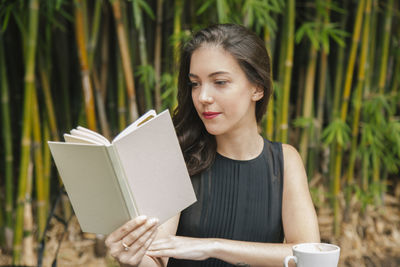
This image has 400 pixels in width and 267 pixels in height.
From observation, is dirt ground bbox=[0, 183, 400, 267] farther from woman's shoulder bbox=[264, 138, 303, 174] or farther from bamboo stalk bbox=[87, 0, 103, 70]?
woman's shoulder bbox=[264, 138, 303, 174]

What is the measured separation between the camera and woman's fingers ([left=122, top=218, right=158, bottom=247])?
999 millimetres

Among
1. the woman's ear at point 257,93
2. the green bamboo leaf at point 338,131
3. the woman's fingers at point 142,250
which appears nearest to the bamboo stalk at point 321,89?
the green bamboo leaf at point 338,131

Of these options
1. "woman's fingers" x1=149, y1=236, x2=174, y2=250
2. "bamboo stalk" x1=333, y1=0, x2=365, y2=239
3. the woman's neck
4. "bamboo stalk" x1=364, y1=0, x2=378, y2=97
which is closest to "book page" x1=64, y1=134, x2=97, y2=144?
"woman's fingers" x1=149, y1=236, x2=174, y2=250

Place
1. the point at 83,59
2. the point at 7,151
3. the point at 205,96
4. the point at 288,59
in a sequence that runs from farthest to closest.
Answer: the point at 7,151 → the point at 288,59 → the point at 83,59 → the point at 205,96

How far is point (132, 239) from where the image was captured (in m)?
1.02

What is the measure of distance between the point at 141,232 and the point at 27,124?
135cm

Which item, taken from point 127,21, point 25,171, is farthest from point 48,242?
point 127,21

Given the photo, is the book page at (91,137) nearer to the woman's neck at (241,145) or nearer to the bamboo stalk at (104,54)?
the woman's neck at (241,145)

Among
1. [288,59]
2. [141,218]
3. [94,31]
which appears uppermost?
[94,31]

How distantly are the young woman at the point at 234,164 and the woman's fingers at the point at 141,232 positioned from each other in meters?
0.18

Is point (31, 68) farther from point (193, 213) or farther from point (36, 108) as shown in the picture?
point (193, 213)

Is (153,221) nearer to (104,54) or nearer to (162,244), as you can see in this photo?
(162,244)

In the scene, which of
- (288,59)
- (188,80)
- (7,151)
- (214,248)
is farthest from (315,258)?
(7,151)

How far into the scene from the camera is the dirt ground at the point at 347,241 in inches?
98.7
